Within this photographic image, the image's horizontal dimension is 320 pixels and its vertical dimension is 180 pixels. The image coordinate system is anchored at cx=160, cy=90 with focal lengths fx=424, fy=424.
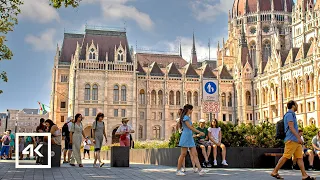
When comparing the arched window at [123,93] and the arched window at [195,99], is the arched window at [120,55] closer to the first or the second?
the arched window at [123,93]

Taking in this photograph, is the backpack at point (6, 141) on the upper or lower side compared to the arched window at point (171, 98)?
lower

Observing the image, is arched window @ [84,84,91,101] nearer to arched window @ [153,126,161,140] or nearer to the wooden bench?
arched window @ [153,126,161,140]

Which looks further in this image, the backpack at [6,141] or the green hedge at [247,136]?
the backpack at [6,141]

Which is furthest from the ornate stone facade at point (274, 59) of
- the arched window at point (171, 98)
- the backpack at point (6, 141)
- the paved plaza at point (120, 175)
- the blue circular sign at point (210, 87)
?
the paved plaza at point (120, 175)

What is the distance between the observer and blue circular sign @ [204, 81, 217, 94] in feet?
50.9

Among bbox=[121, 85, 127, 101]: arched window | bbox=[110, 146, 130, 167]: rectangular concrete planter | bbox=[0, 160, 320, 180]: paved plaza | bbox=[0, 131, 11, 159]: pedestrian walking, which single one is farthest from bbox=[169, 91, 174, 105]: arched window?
bbox=[0, 160, 320, 180]: paved plaza

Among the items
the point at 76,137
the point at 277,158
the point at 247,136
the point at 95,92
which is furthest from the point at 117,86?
the point at 277,158

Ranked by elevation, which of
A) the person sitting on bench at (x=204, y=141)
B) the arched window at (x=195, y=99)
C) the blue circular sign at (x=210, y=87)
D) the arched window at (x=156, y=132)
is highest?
the arched window at (x=195, y=99)

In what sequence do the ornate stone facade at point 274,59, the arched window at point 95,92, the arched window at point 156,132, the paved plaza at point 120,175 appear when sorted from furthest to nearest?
the arched window at point 156,132, the arched window at point 95,92, the ornate stone facade at point 274,59, the paved plaza at point 120,175

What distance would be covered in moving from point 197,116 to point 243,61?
12116mm

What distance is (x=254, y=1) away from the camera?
278ft

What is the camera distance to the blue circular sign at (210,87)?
15.5 m

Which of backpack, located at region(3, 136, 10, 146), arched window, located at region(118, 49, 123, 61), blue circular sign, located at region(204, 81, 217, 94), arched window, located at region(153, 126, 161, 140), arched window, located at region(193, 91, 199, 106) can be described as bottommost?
arched window, located at region(153, 126, 161, 140)

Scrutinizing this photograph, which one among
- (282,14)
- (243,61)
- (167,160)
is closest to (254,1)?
(282,14)
